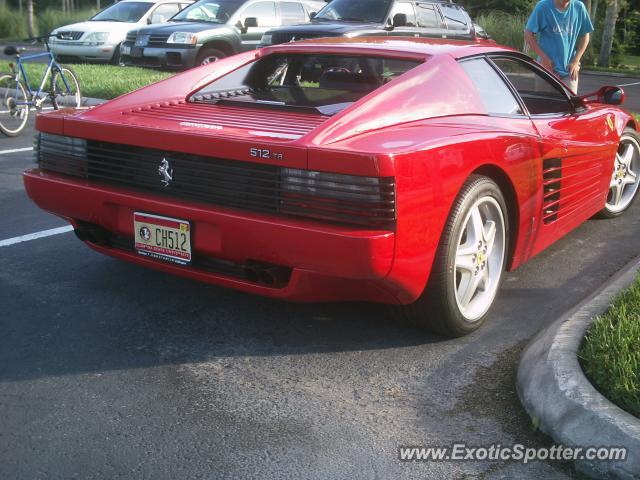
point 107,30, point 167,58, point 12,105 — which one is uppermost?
point 107,30

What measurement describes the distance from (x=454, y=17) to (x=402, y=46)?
1028 cm

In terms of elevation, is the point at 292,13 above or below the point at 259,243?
above

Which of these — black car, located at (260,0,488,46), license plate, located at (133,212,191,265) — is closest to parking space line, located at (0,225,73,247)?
license plate, located at (133,212,191,265)

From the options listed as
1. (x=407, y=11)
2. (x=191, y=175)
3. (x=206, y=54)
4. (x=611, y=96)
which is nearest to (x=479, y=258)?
(x=191, y=175)

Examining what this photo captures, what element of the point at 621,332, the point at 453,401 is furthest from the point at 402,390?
the point at 621,332

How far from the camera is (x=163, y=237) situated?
3.46 meters

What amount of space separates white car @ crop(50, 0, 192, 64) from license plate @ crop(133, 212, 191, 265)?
44.1 ft

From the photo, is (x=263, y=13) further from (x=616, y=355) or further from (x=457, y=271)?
(x=616, y=355)

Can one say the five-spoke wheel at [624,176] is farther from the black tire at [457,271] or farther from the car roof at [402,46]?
the black tire at [457,271]

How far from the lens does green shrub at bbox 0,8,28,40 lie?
31.2 meters

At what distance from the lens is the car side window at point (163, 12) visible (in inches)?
664

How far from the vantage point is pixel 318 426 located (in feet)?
9.38

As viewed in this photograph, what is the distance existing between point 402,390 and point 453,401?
21 centimetres

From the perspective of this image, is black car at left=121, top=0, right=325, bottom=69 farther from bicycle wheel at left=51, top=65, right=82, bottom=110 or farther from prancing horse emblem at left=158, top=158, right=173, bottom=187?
prancing horse emblem at left=158, top=158, right=173, bottom=187
